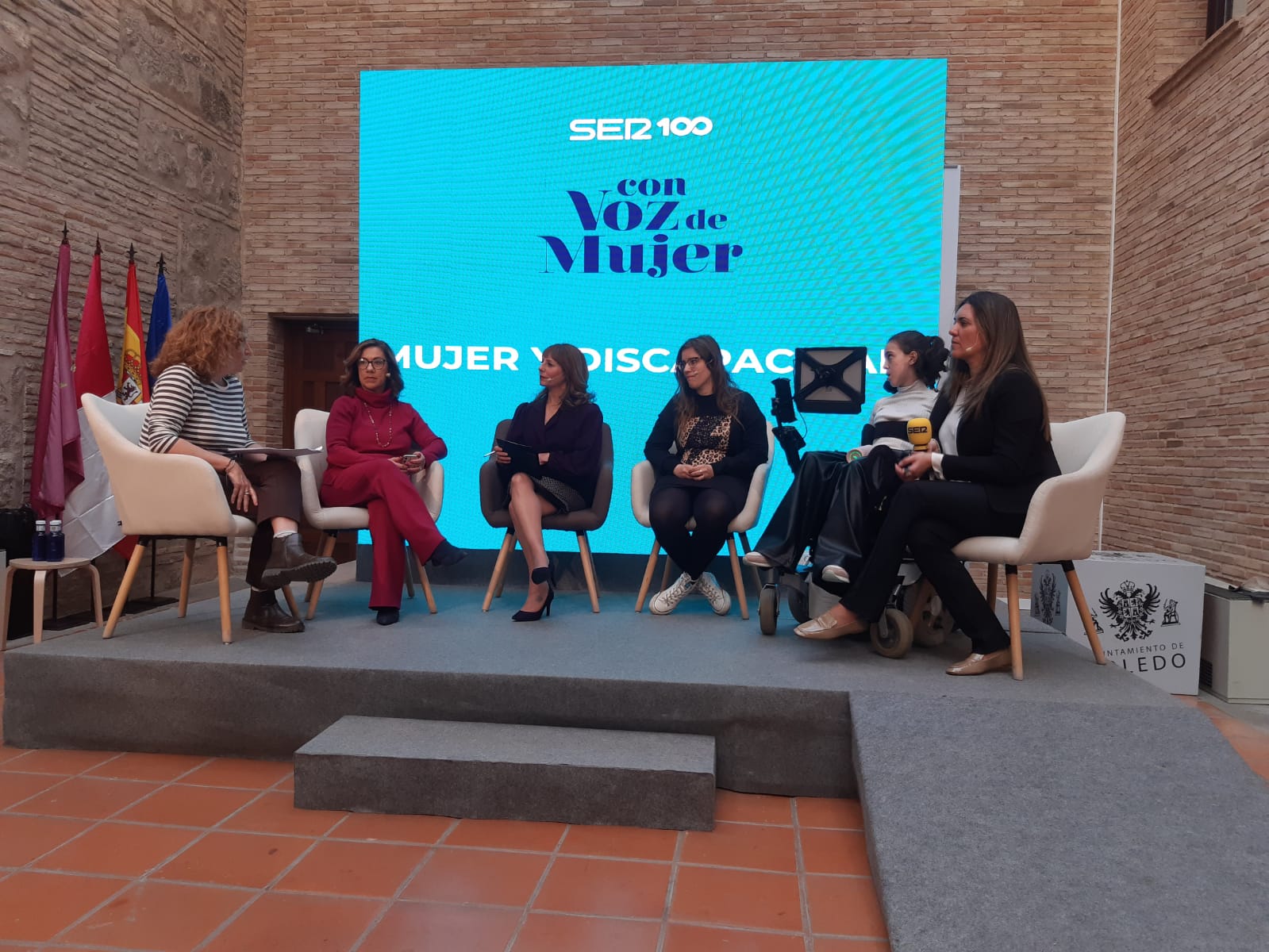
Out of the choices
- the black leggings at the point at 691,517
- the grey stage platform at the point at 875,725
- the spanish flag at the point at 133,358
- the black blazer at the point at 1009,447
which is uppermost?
the spanish flag at the point at 133,358

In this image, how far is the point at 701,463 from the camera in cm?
359

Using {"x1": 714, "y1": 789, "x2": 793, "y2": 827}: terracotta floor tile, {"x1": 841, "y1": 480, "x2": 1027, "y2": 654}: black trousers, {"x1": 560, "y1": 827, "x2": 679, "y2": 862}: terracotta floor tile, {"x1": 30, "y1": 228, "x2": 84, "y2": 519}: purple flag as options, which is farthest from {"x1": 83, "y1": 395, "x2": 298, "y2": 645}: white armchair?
{"x1": 30, "y1": 228, "x2": 84, "y2": 519}: purple flag

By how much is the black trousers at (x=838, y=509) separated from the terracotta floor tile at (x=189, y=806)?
1.77m

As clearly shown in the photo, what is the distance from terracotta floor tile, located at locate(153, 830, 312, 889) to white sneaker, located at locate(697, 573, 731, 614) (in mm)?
1868

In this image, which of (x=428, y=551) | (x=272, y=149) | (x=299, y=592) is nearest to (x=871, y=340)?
(x=428, y=551)

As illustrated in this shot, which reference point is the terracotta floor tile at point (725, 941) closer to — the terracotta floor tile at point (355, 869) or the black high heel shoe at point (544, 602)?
the terracotta floor tile at point (355, 869)

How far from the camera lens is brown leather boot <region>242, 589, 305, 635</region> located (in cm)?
304

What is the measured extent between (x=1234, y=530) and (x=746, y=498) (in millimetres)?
2667

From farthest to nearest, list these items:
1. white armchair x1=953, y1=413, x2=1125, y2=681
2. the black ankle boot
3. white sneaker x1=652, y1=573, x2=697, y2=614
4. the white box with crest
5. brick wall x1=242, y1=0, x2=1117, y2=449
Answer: brick wall x1=242, y1=0, x2=1117, y2=449 → the white box with crest → white sneaker x1=652, y1=573, x2=697, y2=614 → the black ankle boot → white armchair x1=953, y1=413, x2=1125, y2=681

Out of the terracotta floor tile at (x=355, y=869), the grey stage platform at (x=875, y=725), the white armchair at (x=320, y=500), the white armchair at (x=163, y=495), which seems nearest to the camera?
the grey stage platform at (x=875, y=725)

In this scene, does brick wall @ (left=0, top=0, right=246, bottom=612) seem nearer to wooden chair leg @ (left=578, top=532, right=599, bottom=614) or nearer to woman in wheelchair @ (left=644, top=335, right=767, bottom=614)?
wooden chair leg @ (left=578, top=532, right=599, bottom=614)

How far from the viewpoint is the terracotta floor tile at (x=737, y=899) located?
174cm

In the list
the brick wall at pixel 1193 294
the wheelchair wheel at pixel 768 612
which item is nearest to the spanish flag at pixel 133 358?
the wheelchair wheel at pixel 768 612

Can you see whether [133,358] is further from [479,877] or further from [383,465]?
[479,877]
